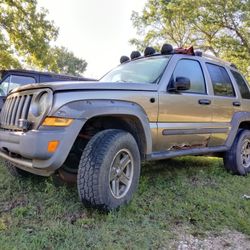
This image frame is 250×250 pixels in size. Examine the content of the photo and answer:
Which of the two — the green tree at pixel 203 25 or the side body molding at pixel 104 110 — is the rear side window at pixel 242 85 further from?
the green tree at pixel 203 25

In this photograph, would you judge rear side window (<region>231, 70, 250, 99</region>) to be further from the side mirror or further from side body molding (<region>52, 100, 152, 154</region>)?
side body molding (<region>52, 100, 152, 154</region>)

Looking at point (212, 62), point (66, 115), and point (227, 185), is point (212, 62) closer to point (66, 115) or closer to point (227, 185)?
point (227, 185)

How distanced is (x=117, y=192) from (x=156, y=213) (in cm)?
48

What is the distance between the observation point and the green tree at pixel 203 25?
54.5 ft

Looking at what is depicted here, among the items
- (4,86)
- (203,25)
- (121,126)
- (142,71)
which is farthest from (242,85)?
(203,25)

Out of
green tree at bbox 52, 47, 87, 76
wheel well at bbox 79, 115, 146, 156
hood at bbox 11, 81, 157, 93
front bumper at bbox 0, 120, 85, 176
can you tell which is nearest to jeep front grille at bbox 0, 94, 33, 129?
hood at bbox 11, 81, 157, 93

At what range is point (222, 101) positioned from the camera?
5035mm

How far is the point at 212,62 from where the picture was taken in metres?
5.16

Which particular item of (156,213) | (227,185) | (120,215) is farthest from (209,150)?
(120,215)

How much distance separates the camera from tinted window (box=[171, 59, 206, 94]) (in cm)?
434

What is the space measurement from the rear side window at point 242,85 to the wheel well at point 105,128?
2847mm

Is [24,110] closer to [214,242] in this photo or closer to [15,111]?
[15,111]

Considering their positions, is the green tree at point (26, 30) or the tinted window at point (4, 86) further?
the green tree at point (26, 30)

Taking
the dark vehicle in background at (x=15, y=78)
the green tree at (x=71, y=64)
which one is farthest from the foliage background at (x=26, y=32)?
the green tree at (x=71, y=64)
